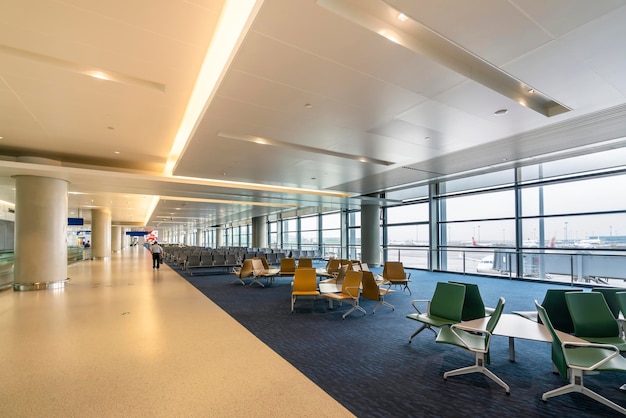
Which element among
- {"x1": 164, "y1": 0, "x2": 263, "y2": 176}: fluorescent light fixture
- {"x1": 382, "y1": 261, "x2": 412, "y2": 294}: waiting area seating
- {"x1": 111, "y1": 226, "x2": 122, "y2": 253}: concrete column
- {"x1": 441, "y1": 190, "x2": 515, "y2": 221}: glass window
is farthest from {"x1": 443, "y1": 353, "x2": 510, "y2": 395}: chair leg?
{"x1": 111, "y1": 226, "x2": 122, "y2": 253}: concrete column

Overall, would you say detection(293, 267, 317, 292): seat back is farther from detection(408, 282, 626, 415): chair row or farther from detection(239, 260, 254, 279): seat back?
detection(239, 260, 254, 279): seat back

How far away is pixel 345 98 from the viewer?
4688 mm

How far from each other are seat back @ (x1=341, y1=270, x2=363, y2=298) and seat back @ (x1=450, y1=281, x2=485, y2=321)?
2.15m

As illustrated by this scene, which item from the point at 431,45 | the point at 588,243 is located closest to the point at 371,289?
the point at 431,45

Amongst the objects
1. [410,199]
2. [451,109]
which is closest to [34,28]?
[451,109]

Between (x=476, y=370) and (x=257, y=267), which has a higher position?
(x=257, y=267)

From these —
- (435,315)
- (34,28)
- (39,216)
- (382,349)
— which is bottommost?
(382,349)

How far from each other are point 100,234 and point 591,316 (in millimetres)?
25555

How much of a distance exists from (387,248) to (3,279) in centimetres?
1522

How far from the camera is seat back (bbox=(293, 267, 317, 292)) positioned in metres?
6.85

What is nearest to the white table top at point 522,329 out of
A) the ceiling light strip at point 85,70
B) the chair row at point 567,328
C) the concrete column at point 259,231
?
the chair row at point 567,328

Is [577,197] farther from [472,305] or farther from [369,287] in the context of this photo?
[472,305]

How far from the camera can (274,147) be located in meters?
7.21

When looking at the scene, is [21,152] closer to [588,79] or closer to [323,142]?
[323,142]
